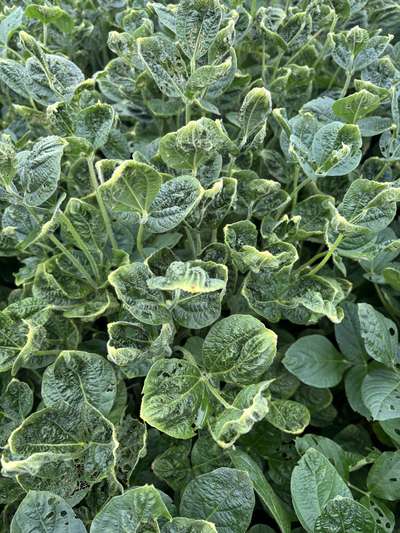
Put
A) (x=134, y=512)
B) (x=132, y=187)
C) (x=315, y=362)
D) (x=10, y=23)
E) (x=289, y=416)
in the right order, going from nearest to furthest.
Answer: (x=134, y=512)
(x=132, y=187)
(x=289, y=416)
(x=315, y=362)
(x=10, y=23)

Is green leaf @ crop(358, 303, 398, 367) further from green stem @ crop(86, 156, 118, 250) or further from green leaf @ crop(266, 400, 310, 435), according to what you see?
green stem @ crop(86, 156, 118, 250)

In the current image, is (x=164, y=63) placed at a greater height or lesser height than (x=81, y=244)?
greater

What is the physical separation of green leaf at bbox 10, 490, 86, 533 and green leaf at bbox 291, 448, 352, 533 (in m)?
0.35

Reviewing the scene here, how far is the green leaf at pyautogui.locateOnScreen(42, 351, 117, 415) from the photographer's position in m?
1.02

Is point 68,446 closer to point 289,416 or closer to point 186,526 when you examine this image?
point 186,526

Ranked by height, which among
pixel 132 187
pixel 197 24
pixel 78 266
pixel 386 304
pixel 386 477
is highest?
pixel 197 24

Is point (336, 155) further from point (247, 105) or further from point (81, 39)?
point (81, 39)

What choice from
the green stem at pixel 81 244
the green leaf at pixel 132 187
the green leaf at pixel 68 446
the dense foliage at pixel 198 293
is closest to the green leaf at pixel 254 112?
the dense foliage at pixel 198 293

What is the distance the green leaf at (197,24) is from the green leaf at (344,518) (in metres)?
0.80

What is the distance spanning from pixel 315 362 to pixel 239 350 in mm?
279

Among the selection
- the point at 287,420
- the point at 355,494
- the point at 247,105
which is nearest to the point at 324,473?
the point at 287,420

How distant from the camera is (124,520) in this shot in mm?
843

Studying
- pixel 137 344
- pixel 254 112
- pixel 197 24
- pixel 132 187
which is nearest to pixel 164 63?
pixel 197 24

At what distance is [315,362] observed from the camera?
1.22 m
